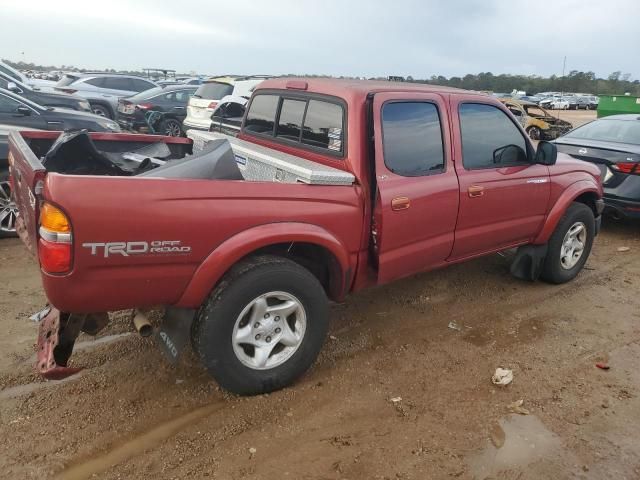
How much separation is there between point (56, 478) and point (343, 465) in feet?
4.55

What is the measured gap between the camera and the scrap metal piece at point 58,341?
2.69 meters

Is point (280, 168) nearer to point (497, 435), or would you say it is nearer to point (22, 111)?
point (497, 435)

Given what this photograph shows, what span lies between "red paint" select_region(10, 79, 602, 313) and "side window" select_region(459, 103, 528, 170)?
0.08m

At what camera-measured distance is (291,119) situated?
3.93 meters

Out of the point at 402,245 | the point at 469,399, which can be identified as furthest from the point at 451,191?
the point at 469,399

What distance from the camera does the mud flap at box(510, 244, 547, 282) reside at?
483cm

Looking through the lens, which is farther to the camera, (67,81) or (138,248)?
(67,81)

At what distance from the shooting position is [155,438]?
9.04 feet

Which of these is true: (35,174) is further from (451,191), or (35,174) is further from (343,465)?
(451,191)

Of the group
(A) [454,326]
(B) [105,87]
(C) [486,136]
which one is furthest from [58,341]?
(B) [105,87]

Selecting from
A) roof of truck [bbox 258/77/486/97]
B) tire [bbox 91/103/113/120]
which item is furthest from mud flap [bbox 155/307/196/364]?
tire [bbox 91/103/113/120]

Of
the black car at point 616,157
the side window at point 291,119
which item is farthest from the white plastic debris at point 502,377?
the black car at point 616,157

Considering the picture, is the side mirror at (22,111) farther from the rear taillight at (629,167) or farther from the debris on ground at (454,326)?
the rear taillight at (629,167)

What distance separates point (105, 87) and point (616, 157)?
15637mm
